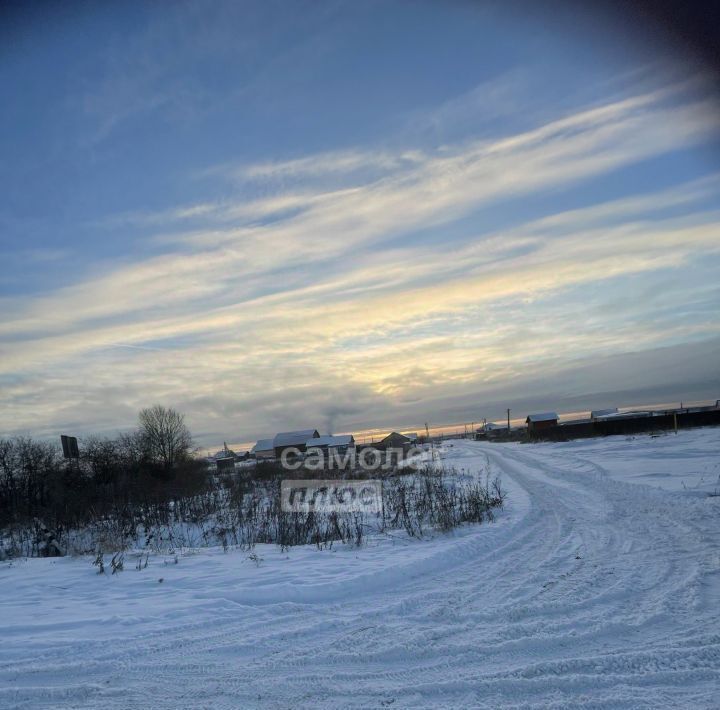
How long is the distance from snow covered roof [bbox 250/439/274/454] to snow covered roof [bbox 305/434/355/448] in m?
6.51

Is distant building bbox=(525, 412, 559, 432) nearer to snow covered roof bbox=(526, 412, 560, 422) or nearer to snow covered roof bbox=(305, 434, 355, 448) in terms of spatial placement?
snow covered roof bbox=(526, 412, 560, 422)

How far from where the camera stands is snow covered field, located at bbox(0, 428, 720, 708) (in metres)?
3.60

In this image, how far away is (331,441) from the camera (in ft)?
293

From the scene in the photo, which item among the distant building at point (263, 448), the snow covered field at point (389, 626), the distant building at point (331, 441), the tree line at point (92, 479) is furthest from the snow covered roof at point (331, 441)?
the snow covered field at point (389, 626)

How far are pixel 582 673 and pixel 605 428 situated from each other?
51.5 metres

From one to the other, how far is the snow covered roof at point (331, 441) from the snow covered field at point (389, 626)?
7924cm

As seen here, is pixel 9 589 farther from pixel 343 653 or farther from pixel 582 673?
pixel 582 673

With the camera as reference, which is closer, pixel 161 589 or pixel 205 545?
pixel 161 589

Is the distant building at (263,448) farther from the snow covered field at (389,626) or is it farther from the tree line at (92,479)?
the snow covered field at (389,626)

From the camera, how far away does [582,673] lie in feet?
11.9

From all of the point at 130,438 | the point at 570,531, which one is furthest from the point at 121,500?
the point at 130,438

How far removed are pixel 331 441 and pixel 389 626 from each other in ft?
280

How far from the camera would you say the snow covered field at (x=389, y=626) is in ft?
11.8

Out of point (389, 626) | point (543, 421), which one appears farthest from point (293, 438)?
point (389, 626)
